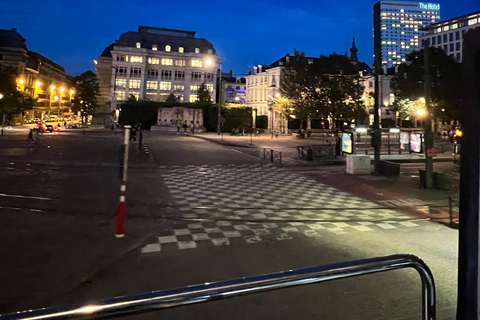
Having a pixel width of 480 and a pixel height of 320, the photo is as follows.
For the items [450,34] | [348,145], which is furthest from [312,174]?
[450,34]

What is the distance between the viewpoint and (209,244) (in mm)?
7926

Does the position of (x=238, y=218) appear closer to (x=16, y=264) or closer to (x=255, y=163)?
(x=16, y=264)

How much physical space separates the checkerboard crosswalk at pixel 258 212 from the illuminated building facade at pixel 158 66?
7696 centimetres

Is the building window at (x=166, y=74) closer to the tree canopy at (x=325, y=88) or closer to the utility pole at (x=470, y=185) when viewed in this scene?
the tree canopy at (x=325, y=88)

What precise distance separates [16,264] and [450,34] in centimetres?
10507

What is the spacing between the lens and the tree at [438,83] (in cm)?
4628

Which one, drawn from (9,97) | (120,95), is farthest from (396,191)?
(120,95)

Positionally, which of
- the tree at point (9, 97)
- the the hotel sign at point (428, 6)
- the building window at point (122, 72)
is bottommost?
the tree at point (9, 97)

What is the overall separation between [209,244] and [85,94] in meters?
89.1

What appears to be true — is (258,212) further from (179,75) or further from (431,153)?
(179,75)

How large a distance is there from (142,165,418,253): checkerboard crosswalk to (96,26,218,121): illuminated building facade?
253 feet

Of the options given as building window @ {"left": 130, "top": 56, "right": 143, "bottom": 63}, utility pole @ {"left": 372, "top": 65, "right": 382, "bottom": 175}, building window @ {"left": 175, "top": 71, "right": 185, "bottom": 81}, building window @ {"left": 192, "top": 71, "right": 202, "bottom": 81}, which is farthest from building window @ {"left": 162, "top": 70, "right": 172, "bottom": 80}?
utility pole @ {"left": 372, "top": 65, "right": 382, "bottom": 175}

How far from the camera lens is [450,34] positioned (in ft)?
289

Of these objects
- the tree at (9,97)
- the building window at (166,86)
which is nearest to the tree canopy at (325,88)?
the tree at (9,97)
